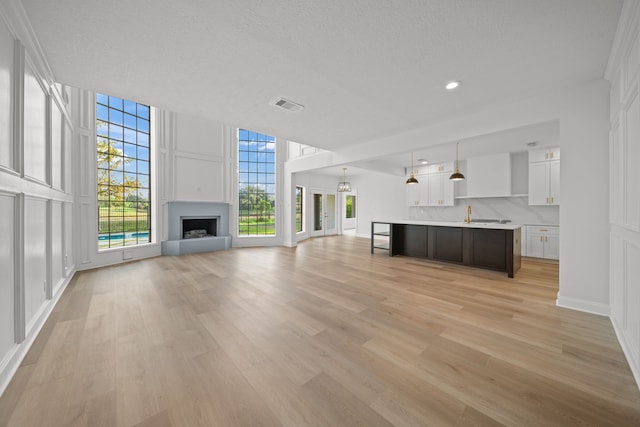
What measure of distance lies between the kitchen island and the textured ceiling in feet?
7.72

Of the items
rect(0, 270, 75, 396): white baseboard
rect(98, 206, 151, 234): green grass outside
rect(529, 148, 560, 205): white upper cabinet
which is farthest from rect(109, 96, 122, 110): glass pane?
rect(529, 148, 560, 205): white upper cabinet

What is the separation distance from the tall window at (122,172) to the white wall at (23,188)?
2.64 meters

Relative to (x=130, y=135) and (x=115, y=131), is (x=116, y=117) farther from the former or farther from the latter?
(x=130, y=135)

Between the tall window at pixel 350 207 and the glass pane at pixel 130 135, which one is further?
the tall window at pixel 350 207

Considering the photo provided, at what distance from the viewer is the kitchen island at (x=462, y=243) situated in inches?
167

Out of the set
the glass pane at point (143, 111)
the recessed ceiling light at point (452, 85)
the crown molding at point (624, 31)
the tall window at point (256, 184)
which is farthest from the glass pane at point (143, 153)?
the crown molding at point (624, 31)

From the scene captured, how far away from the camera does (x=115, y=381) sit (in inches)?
61.9

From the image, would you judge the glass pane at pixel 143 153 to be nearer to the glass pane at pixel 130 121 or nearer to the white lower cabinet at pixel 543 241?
the glass pane at pixel 130 121

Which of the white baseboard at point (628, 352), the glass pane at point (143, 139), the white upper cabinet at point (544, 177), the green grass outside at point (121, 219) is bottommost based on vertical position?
the white baseboard at point (628, 352)

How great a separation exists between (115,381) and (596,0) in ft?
13.8

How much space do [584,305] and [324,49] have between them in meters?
3.91

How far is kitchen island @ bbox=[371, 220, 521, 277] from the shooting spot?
13.9 feet

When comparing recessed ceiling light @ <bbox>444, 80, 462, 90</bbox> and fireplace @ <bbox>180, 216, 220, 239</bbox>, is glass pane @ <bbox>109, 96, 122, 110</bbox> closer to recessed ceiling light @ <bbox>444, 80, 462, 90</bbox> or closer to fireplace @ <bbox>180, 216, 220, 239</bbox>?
fireplace @ <bbox>180, 216, 220, 239</bbox>

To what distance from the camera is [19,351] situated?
1766 millimetres
